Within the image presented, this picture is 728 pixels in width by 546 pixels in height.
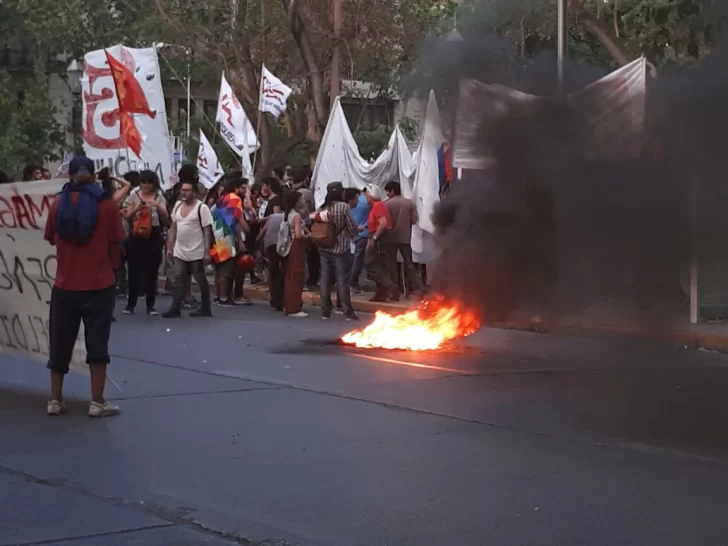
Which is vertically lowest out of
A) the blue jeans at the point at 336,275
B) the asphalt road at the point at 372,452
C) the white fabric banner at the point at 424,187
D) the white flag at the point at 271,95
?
the asphalt road at the point at 372,452

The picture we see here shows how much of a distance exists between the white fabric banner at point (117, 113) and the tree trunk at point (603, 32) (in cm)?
660

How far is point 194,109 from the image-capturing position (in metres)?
44.9

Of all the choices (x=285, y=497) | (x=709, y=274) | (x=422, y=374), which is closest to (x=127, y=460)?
(x=285, y=497)

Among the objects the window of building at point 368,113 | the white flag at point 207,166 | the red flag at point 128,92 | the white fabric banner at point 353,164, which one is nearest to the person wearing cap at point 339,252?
the white fabric banner at point 353,164

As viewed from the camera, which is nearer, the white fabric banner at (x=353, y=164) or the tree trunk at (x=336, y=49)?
the white fabric banner at (x=353, y=164)

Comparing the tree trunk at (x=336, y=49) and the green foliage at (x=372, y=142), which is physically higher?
the tree trunk at (x=336, y=49)

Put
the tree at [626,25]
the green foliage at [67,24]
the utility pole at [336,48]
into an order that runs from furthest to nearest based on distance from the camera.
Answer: the green foliage at [67,24] < the utility pole at [336,48] < the tree at [626,25]

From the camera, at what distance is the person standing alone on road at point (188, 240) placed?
1502 centimetres

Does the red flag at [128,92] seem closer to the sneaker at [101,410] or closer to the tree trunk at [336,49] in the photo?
the tree trunk at [336,49]

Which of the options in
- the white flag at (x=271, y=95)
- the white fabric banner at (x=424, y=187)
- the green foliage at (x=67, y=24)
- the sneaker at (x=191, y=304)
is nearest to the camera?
the white fabric banner at (x=424, y=187)

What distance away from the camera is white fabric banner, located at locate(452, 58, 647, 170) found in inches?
344

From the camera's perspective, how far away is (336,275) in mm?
15469

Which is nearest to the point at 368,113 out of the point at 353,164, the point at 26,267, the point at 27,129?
the point at 27,129

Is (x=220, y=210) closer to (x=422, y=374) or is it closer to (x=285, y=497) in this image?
(x=422, y=374)
